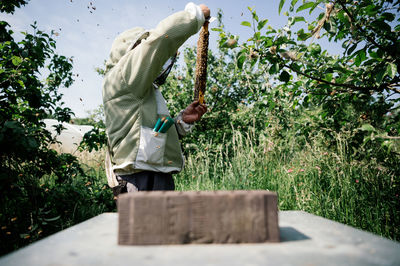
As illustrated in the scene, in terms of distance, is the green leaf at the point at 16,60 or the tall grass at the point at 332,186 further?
the tall grass at the point at 332,186

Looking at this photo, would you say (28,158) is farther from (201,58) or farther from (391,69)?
(391,69)

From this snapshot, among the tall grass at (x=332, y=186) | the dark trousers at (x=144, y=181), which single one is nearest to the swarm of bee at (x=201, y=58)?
the dark trousers at (x=144, y=181)

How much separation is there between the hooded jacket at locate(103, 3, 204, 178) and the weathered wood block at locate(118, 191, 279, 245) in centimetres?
114

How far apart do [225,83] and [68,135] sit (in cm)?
842

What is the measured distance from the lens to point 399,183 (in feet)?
10.6

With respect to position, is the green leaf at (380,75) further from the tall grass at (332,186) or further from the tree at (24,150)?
the tree at (24,150)

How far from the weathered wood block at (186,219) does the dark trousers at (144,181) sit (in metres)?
1.20

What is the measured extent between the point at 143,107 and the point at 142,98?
0.26ft

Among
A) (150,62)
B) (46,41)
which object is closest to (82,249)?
(150,62)

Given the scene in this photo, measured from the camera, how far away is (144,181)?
86.3 inches

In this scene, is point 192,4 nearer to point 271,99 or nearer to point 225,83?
point 271,99

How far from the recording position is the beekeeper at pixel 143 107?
6.59 ft

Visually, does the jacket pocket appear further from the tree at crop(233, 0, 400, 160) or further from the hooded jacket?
the tree at crop(233, 0, 400, 160)

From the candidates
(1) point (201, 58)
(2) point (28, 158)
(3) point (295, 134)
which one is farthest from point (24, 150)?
(3) point (295, 134)
